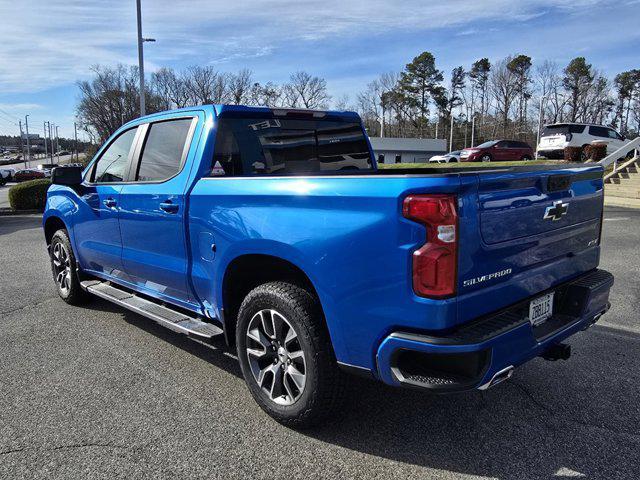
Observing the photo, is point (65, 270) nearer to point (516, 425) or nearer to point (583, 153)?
point (516, 425)

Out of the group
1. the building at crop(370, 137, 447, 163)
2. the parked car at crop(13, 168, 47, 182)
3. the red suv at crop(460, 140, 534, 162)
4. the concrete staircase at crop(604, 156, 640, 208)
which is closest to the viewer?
the concrete staircase at crop(604, 156, 640, 208)

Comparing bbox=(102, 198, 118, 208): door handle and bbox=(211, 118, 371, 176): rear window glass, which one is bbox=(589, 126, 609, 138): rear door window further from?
bbox=(102, 198, 118, 208): door handle

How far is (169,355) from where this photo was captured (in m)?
4.19

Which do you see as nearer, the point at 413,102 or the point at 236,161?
the point at 236,161

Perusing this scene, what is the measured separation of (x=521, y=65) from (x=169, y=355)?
285 feet

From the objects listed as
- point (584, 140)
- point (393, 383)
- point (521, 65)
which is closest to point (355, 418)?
point (393, 383)

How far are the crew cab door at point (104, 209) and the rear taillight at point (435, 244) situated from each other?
2.94m

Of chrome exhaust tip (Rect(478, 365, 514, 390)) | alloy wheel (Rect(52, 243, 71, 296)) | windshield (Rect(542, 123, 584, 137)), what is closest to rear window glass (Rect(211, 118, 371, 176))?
chrome exhaust tip (Rect(478, 365, 514, 390))

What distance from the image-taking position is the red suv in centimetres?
3050

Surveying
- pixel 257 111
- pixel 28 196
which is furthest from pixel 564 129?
pixel 257 111

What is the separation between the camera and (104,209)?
4.55 m

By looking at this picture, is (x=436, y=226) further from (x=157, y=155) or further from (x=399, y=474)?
(x=157, y=155)

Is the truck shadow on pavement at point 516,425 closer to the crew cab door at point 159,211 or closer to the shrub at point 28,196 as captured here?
the crew cab door at point 159,211

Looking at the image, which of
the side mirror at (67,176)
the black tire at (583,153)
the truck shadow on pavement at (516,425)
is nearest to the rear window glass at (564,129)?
the black tire at (583,153)
